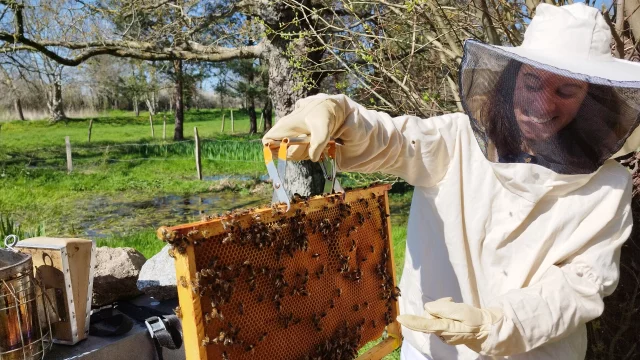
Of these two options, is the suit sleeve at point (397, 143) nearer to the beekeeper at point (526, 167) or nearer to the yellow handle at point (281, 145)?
the beekeeper at point (526, 167)

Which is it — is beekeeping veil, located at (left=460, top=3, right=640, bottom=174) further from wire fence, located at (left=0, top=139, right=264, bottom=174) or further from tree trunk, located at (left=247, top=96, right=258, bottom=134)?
tree trunk, located at (left=247, top=96, right=258, bottom=134)

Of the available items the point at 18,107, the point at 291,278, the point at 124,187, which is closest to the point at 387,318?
the point at 291,278

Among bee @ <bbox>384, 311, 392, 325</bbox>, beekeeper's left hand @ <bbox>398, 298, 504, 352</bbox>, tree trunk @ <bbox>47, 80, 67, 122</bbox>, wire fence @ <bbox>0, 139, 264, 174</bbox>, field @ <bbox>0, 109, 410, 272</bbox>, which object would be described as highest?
tree trunk @ <bbox>47, 80, 67, 122</bbox>

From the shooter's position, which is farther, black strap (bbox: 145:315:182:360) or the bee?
black strap (bbox: 145:315:182:360)

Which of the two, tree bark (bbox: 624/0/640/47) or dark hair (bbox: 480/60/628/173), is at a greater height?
tree bark (bbox: 624/0/640/47)

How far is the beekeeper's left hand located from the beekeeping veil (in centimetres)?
56

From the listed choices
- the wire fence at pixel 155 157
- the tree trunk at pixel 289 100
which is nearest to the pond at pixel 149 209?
the wire fence at pixel 155 157

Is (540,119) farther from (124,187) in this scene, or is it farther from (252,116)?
(252,116)

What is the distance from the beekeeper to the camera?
1.50 metres

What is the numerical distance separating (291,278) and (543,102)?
1.04m

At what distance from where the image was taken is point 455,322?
4.59 ft

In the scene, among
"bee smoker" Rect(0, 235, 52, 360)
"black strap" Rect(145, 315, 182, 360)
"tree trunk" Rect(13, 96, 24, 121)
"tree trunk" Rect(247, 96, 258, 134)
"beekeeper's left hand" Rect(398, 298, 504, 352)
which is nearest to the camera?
"beekeeper's left hand" Rect(398, 298, 504, 352)

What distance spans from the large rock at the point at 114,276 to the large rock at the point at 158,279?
13 cm

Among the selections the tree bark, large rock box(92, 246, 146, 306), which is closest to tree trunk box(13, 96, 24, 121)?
large rock box(92, 246, 146, 306)
